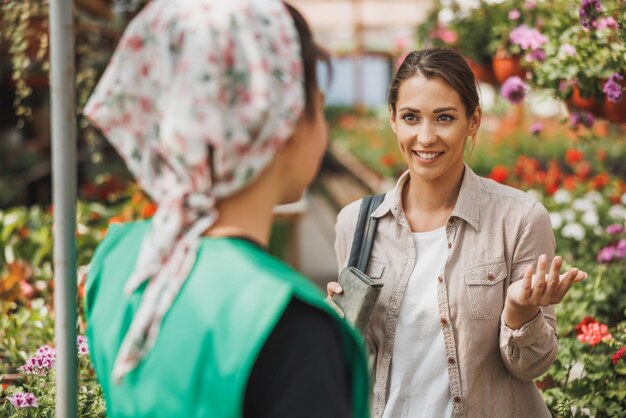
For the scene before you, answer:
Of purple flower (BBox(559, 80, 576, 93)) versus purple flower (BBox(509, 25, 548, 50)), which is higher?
purple flower (BBox(509, 25, 548, 50))

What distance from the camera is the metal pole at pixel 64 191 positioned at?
64.9 inches

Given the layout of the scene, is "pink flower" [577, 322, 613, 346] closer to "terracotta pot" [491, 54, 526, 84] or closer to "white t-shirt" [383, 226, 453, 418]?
"white t-shirt" [383, 226, 453, 418]

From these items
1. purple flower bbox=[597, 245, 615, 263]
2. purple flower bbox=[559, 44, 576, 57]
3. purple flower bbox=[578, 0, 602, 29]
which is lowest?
purple flower bbox=[597, 245, 615, 263]

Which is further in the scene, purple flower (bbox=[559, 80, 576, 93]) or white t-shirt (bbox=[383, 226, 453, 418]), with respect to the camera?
purple flower (bbox=[559, 80, 576, 93])

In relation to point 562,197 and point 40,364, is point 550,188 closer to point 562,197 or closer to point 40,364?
point 562,197

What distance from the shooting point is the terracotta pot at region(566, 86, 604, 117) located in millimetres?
3133

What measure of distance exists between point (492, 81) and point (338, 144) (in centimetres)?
920

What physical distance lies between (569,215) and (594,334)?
2.17 meters

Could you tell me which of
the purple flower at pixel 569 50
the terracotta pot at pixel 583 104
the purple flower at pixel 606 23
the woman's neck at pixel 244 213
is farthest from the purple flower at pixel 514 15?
the woman's neck at pixel 244 213

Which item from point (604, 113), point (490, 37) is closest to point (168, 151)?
point (604, 113)

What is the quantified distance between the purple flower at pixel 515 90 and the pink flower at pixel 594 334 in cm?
120

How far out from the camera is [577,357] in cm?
294

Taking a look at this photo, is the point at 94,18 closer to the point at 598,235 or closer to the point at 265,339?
the point at 598,235

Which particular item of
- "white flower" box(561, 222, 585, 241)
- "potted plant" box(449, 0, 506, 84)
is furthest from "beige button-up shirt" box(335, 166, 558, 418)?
"white flower" box(561, 222, 585, 241)
